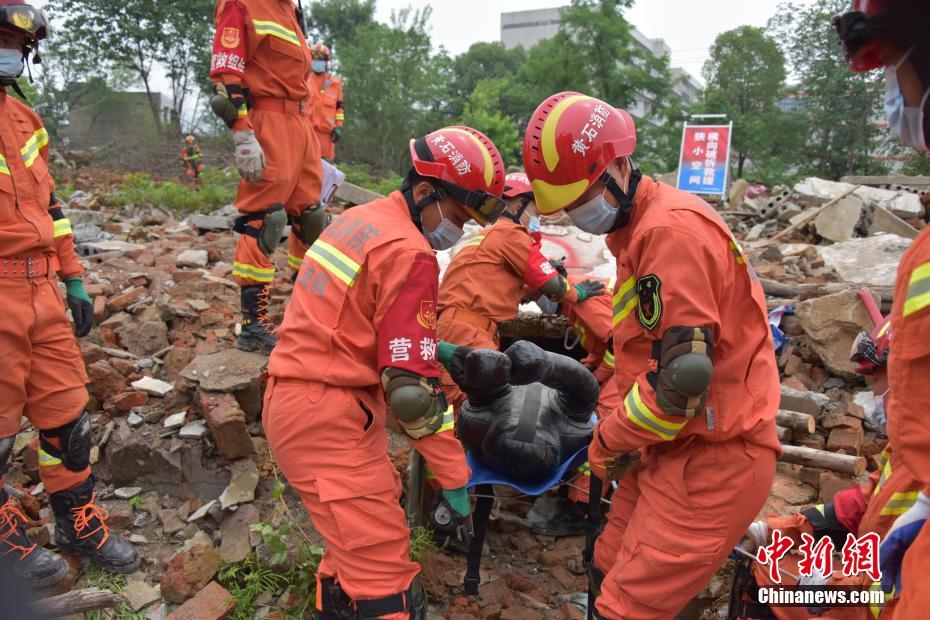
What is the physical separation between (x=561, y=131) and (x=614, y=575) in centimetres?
171

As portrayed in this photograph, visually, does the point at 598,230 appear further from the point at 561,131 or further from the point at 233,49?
the point at 233,49

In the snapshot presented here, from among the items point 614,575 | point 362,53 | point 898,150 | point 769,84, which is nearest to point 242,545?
point 614,575

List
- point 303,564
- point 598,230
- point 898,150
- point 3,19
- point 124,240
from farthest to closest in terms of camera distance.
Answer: point 898,150 → point 124,240 → point 303,564 → point 3,19 → point 598,230

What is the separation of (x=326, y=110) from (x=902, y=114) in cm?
842

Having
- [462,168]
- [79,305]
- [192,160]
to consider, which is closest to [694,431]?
[462,168]

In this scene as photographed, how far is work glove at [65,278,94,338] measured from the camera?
342 centimetres

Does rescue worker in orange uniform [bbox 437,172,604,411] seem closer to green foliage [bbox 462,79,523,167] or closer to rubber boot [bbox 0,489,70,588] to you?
rubber boot [bbox 0,489,70,588]

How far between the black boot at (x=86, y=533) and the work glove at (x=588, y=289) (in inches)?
129

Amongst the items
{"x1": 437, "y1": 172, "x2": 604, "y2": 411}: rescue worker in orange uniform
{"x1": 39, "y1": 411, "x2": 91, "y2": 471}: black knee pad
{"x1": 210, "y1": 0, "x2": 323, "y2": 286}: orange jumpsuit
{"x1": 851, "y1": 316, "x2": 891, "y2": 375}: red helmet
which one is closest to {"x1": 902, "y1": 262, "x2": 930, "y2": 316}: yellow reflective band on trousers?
{"x1": 851, "y1": 316, "x2": 891, "y2": 375}: red helmet

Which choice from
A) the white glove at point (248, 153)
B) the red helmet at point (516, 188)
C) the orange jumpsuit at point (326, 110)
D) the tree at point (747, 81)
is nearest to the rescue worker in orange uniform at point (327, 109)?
the orange jumpsuit at point (326, 110)

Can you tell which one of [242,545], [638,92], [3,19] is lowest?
[242,545]

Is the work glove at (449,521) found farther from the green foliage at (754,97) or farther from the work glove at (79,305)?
the green foliage at (754,97)

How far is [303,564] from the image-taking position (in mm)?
3232

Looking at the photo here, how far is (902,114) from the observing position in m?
1.32
